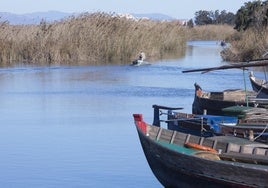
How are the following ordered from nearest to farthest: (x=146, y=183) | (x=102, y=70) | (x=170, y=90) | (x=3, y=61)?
(x=146, y=183)
(x=170, y=90)
(x=102, y=70)
(x=3, y=61)

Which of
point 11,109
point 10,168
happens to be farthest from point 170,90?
point 10,168

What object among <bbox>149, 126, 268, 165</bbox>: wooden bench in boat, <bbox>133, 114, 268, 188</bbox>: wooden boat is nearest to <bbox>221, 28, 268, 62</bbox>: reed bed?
<bbox>149, 126, 268, 165</bbox>: wooden bench in boat

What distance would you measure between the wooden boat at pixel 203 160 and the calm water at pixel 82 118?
2.98ft

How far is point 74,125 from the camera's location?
68.4ft

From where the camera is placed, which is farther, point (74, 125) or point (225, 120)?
point (74, 125)

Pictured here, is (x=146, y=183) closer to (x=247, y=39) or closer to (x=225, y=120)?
(x=225, y=120)

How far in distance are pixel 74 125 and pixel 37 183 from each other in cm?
637

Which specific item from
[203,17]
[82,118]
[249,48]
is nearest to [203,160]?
[82,118]

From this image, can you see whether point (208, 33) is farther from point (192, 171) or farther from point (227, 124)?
point (192, 171)

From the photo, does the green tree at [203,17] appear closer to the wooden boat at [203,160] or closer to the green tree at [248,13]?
the green tree at [248,13]

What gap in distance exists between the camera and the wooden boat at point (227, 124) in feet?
50.8

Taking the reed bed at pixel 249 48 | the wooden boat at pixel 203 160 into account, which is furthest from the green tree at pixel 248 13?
the wooden boat at pixel 203 160

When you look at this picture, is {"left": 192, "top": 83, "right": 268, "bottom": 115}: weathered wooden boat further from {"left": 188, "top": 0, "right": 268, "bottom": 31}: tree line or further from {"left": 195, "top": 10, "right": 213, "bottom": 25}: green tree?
{"left": 195, "top": 10, "right": 213, "bottom": 25}: green tree

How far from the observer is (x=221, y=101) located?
69.1ft
